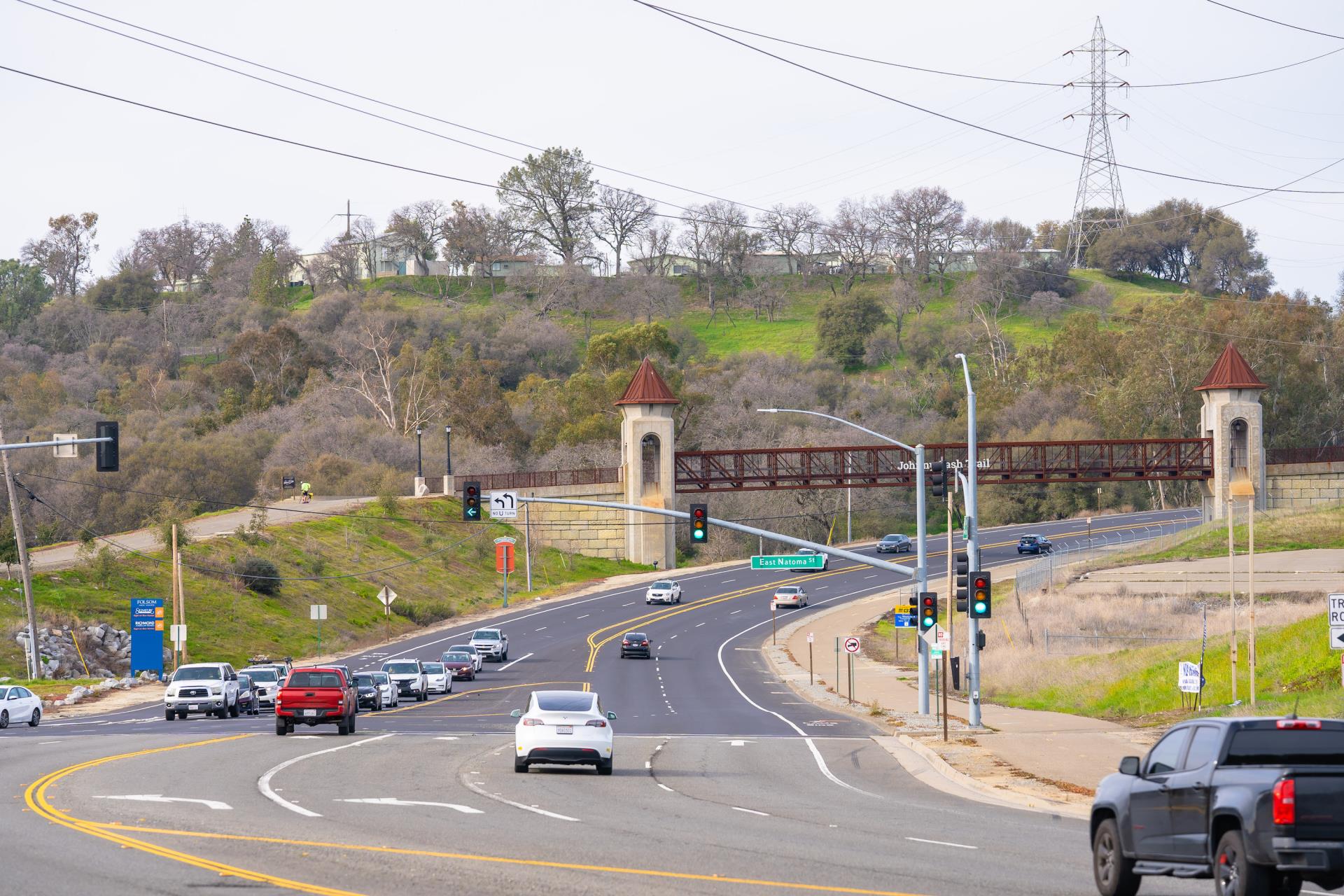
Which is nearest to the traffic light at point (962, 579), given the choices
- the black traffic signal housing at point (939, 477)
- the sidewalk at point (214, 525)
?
the black traffic signal housing at point (939, 477)

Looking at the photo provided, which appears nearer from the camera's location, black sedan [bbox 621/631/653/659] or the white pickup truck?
black sedan [bbox 621/631/653/659]

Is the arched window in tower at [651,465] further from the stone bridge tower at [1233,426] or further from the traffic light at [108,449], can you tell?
the traffic light at [108,449]

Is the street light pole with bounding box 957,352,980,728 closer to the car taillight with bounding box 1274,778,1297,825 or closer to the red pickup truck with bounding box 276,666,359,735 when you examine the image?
the red pickup truck with bounding box 276,666,359,735

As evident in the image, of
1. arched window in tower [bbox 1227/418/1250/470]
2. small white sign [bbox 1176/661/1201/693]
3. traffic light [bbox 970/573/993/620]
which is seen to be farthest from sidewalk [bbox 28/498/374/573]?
arched window in tower [bbox 1227/418/1250/470]

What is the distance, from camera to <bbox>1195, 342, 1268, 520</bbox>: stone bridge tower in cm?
9750

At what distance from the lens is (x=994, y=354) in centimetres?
16362

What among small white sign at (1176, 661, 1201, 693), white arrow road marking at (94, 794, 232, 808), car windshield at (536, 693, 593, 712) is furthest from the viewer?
small white sign at (1176, 661, 1201, 693)

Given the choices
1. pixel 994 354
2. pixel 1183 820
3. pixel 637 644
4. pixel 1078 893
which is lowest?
pixel 637 644

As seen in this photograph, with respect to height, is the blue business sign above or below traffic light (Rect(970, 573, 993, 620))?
below

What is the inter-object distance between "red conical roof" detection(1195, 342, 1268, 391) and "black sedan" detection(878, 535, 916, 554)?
891 inches

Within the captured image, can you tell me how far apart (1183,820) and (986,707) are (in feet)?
105

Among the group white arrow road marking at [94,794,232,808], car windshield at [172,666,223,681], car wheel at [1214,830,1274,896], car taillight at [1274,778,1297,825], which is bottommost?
car windshield at [172,666,223,681]

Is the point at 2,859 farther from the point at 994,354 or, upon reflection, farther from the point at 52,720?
the point at 994,354

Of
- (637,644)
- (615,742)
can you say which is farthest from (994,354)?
(615,742)
